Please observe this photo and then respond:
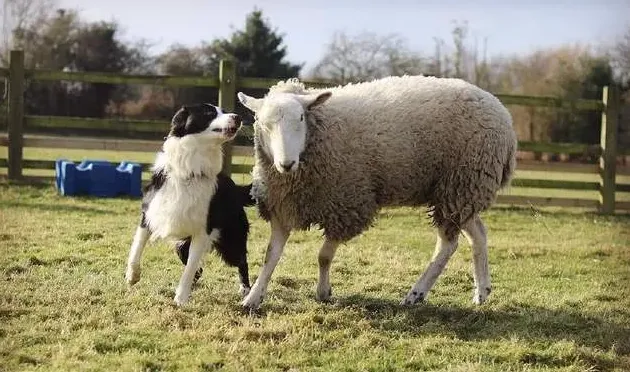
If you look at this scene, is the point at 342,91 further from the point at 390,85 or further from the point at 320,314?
the point at 320,314

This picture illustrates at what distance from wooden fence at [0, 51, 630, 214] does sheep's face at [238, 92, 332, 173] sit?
20.7 ft

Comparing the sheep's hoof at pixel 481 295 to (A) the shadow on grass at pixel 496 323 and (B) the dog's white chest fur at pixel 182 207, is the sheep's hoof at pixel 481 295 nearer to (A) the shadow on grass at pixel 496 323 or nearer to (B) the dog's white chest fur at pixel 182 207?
(A) the shadow on grass at pixel 496 323

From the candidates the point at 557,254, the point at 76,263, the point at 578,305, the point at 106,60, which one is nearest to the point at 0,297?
the point at 76,263

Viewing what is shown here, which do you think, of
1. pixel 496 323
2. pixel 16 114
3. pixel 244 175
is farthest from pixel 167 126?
pixel 496 323

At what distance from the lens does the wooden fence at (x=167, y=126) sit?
12203 mm

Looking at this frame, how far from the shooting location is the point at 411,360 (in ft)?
14.0

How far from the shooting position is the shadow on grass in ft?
16.2

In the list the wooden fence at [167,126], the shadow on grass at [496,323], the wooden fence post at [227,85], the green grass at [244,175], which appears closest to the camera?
the shadow on grass at [496,323]

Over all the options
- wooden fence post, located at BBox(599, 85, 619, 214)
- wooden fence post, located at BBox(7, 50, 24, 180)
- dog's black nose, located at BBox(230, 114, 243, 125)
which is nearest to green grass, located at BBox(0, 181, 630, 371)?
dog's black nose, located at BBox(230, 114, 243, 125)

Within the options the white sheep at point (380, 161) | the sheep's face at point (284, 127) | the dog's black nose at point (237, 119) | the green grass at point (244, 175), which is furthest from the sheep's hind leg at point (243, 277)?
the green grass at point (244, 175)

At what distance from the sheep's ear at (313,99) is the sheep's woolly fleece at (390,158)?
0.07 m

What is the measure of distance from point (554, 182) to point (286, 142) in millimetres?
8724

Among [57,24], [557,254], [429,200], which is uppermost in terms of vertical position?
[57,24]

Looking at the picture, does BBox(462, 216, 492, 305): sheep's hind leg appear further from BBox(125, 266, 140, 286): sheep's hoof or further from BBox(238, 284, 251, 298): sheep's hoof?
BBox(125, 266, 140, 286): sheep's hoof
